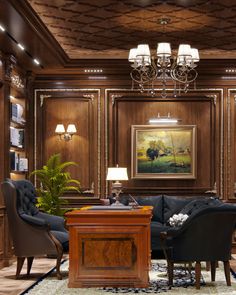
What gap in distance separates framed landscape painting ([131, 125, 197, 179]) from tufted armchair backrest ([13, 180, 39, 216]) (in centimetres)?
320

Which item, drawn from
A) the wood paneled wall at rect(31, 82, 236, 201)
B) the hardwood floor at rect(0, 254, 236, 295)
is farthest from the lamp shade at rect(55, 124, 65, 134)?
the hardwood floor at rect(0, 254, 236, 295)

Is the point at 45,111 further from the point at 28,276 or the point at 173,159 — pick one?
the point at 28,276

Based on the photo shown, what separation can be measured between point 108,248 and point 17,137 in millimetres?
3916

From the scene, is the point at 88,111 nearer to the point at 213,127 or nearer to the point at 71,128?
the point at 71,128

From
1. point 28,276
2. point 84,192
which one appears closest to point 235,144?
point 84,192

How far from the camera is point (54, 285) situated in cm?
710

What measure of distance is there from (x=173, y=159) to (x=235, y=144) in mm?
1070

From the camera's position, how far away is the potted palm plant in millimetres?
10523

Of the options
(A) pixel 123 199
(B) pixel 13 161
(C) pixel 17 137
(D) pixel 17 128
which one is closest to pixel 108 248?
(B) pixel 13 161

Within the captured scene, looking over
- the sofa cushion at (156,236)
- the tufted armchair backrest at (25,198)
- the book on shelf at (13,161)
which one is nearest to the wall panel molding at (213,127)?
the sofa cushion at (156,236)

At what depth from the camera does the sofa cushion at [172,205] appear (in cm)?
1028

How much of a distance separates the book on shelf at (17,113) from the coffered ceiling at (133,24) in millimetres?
1165

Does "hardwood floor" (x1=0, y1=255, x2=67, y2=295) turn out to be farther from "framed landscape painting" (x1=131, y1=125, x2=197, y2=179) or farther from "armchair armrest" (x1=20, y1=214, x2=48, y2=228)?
"framed landscape painting" (x1=131, y1=125, x2=197, y2=179)

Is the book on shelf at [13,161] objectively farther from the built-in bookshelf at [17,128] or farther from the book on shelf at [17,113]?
the book on shelf at [17,113]
